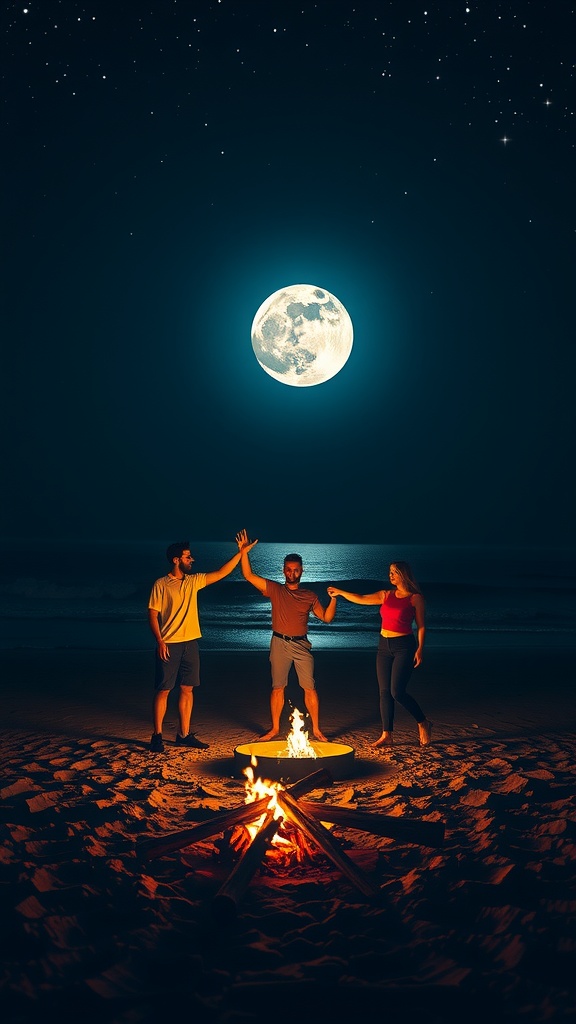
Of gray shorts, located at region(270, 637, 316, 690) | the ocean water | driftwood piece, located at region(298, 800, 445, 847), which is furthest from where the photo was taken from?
the ocean water

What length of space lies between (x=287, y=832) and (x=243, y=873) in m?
0.82

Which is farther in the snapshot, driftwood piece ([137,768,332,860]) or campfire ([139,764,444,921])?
driftwood piece ([137,768,332,860])

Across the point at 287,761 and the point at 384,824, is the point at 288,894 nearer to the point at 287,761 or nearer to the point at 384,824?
the point at 384,824

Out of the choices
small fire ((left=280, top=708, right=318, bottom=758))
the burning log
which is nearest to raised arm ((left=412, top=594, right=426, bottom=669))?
small fire ((left=280, top=708, right=318, bottom=758))

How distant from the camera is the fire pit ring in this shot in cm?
650

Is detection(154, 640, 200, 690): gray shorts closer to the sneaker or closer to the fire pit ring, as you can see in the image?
the sneaker

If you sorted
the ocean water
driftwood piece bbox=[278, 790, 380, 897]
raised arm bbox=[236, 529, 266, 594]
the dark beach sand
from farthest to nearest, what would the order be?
the ocean water, raised arm bbox=[236, 529, 266, 594], driftwood piece bbox=[278, 790, 380, 897], the dark beach sand

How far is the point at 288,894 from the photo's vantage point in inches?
182

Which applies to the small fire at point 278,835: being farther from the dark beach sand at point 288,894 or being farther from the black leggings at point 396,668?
the black leggings at point 396,668

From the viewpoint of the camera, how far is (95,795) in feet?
21.0

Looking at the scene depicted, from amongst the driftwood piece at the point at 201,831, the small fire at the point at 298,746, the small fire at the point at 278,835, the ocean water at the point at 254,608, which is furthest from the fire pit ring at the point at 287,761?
the ocean water at the point at 254,608

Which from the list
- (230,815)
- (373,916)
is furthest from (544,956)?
(230,815)

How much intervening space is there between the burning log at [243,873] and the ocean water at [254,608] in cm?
1269

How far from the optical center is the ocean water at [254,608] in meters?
20.2
